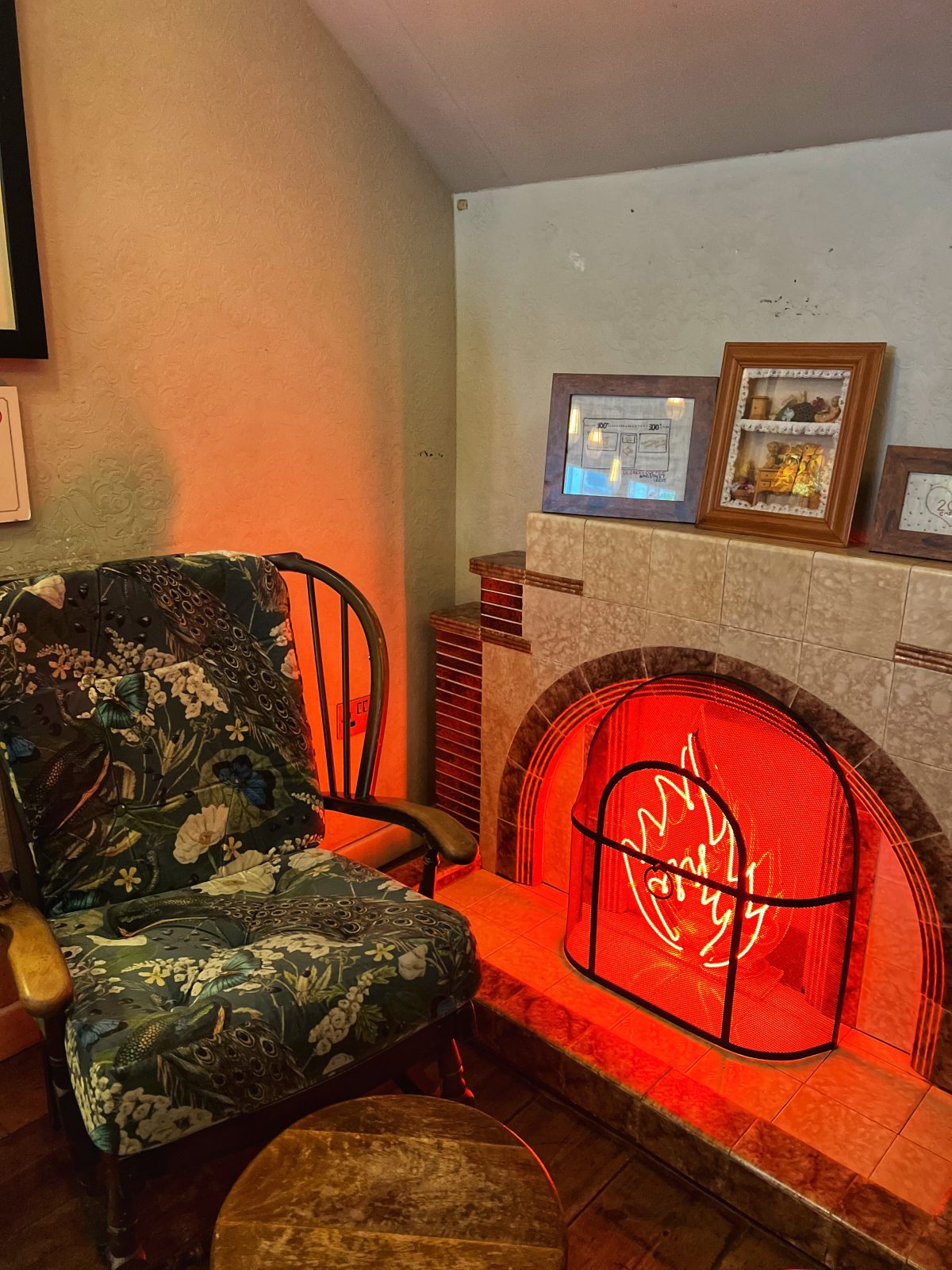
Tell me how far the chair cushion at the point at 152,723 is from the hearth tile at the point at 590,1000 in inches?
23.7

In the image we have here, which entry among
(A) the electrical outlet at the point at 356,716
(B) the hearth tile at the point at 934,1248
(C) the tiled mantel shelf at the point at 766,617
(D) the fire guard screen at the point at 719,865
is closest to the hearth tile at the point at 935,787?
(C) the tiled mantel shelf at the point at 766,617

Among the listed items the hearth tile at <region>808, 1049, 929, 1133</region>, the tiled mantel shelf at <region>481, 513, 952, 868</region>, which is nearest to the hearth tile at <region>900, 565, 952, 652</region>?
the tiled mantel shelf at <region>481, 513, 952, 868</region>

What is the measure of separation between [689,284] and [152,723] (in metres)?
1.42

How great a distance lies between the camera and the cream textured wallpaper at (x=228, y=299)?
1755 millimetres

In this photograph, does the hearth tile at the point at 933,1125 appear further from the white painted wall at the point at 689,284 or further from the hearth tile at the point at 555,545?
the hearth tile at the point at 555,545

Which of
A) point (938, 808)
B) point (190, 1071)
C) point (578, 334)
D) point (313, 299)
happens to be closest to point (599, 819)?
point (938, 808)

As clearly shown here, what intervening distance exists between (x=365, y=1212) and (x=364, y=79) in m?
2.22

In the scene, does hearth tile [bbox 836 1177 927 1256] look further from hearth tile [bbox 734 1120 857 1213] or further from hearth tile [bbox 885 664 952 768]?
hearth tile [bbox 885 664 952 768]

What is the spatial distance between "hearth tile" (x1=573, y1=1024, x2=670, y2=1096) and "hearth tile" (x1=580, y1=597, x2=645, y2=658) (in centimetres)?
77

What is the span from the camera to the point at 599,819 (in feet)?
6.39

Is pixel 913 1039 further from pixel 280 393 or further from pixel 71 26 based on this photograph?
pixel 71 26

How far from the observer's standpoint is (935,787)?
158cm

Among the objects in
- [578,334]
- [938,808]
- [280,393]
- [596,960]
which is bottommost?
[596,960]

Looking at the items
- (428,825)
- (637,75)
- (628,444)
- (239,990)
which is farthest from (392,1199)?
(637,75)
